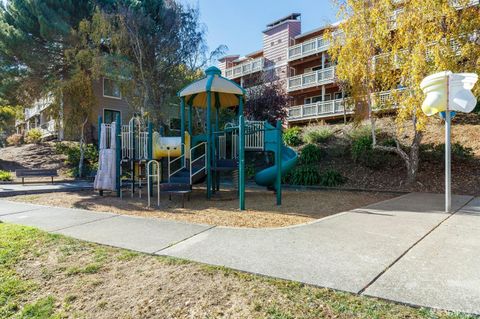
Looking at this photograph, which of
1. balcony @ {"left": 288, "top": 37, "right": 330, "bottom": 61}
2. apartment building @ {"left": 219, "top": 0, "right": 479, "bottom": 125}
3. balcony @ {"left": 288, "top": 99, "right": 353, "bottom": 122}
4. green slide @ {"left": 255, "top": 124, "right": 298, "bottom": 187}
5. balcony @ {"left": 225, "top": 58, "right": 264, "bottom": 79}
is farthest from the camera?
balcony @ {"left": 225, "top": 58, "right": 264, "bottom": 79}

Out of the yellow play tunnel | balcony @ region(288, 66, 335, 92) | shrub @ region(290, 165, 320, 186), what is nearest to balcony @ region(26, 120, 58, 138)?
the yellow play tunnel

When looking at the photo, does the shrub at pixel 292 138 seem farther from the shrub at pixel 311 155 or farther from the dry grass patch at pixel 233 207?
the dry grass patch at pixel 233 207

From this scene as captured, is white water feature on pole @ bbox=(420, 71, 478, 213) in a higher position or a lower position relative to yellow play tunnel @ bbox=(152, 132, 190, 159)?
higher

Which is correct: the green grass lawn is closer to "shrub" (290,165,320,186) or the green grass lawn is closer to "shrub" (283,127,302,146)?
"shrub" (290,165,320,186)

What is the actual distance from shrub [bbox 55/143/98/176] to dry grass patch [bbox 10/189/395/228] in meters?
8.24

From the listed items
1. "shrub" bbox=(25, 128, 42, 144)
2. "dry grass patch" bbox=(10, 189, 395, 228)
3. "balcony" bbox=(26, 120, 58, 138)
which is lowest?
"dry grass patch" bbox=(10, 189, 395, 228)

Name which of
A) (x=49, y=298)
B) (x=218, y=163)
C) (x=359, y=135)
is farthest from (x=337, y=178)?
(x=49, y=298)

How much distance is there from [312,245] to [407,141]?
38.3ft

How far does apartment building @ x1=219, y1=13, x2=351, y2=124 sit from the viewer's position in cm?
2247

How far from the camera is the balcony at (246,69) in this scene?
92.9ft

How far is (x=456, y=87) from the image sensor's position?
6.78 m

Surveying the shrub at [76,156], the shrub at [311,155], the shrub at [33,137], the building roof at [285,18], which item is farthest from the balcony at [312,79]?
the shrub at [33,137]

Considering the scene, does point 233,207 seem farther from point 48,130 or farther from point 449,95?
point 48,130

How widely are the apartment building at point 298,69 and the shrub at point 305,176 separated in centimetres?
885
